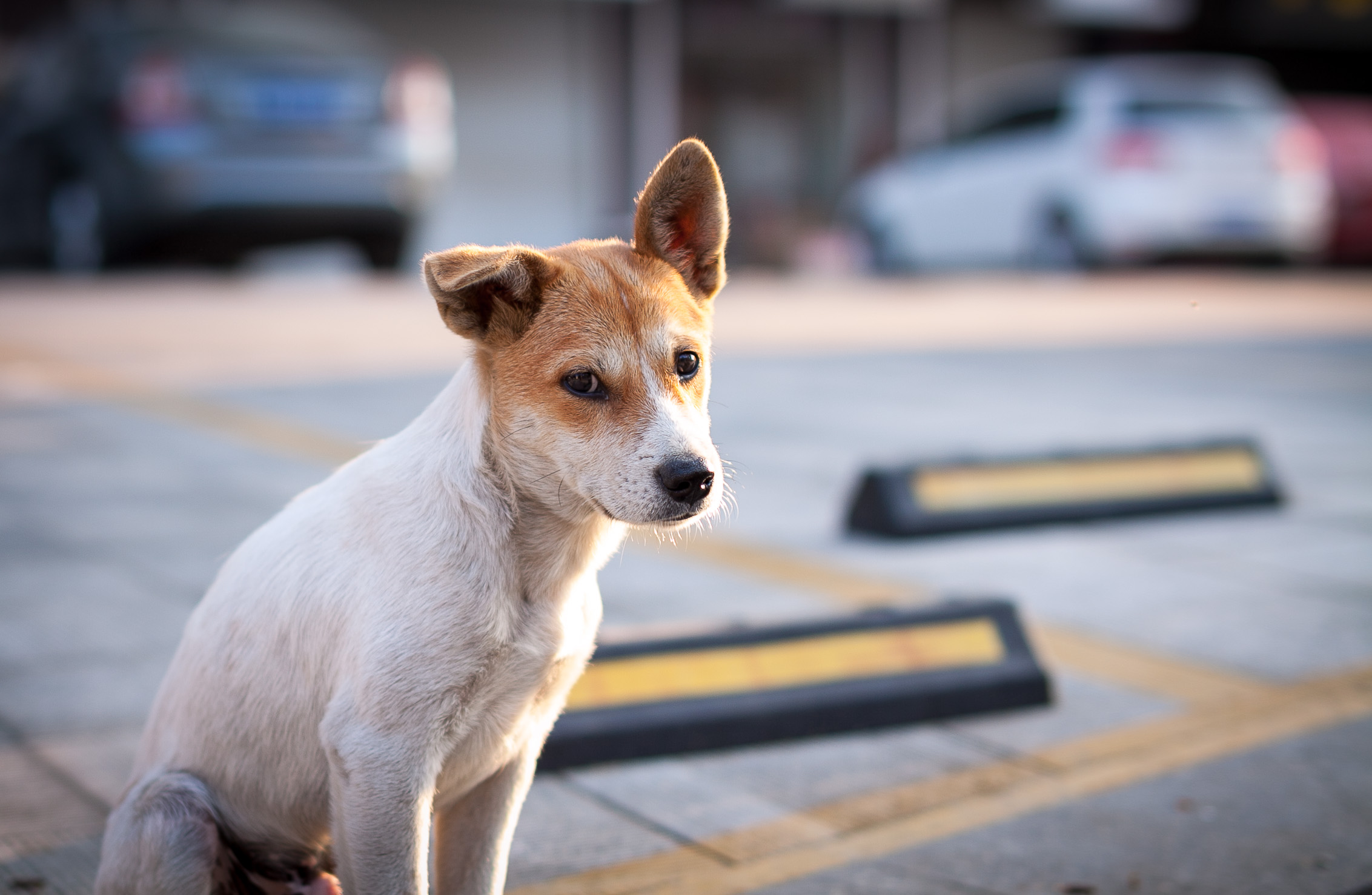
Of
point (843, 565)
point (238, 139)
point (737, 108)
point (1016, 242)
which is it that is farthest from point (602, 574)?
point (737, 108)

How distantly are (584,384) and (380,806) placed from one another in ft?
2.58

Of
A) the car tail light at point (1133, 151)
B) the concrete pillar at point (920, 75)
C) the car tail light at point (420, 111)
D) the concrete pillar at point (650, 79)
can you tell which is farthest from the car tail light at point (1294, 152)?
the concrete pillar at point (650, 79)

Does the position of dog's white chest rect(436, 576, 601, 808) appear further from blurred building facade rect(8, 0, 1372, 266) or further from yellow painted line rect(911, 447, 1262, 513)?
Result: blurred building facade rect(8, 0, 1372, 266)

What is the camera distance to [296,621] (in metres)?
2.33

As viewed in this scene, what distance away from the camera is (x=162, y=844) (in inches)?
87.7

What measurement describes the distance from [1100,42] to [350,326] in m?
20.7

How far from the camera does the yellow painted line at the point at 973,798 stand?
9.00ft

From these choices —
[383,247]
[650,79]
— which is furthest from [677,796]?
[650,79]

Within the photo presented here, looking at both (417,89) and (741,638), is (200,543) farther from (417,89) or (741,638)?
(417,89)

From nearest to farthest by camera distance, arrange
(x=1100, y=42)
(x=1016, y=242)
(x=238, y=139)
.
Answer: (x=238, y=139), (x=1016, y=242), (x=1100, y=42)

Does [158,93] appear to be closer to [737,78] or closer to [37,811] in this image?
[37,811]

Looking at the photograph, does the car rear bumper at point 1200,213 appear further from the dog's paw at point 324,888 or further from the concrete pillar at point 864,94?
the dog's paw at point 324,888

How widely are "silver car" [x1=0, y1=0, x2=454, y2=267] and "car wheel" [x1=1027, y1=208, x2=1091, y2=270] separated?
7.59 meters

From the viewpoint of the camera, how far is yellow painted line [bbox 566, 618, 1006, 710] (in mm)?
3383
